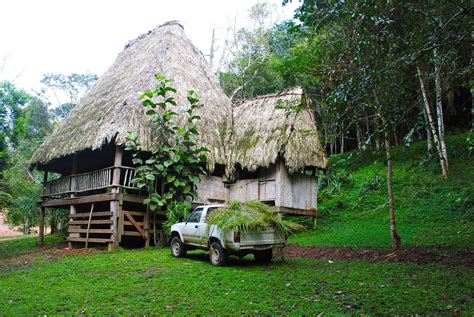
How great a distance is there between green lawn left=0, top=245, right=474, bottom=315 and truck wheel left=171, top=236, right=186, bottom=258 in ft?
3.09

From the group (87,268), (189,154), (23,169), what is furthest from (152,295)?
(23,169)

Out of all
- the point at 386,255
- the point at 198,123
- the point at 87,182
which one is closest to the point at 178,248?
→ the point at 386,255

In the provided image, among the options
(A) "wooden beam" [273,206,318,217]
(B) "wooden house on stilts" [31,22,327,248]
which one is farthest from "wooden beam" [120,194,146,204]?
(A) "wooden beam" [273,206,318,217]

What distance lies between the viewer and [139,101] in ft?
47.6

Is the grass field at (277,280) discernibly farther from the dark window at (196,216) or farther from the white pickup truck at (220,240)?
the dark window at (196,216)

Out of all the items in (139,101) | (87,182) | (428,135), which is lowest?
(87,182)

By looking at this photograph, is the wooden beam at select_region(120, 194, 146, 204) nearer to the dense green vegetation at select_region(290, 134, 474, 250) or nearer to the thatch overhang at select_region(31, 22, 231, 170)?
the thatch overhang at select_region(31, 22, 231, 170)

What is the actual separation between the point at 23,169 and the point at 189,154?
738 inches

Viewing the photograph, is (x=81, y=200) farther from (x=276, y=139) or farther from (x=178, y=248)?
(x=276, y=139)

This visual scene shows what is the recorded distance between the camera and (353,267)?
27.8ft

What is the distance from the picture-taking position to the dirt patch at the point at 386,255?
26.7 feet

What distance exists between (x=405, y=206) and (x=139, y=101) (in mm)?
9900

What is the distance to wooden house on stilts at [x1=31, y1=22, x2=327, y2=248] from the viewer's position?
13.7 meters

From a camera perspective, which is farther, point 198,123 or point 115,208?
point 198,123
